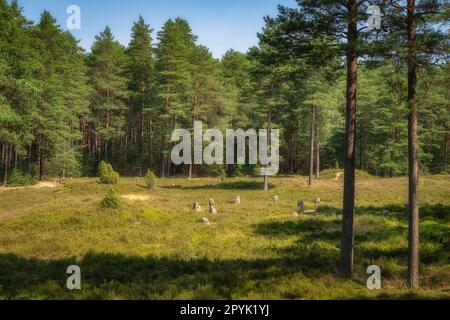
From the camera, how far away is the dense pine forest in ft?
124

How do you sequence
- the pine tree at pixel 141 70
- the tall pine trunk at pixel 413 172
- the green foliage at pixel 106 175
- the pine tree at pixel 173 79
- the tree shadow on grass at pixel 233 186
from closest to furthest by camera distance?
the tall pine trunk at pixel 413 172 → the green foliage at pixel 106 175 → the tree shadow on grass at pixel 233 186 → the pine tree at pixel 173 79 → the pine tree at pixel 141 70

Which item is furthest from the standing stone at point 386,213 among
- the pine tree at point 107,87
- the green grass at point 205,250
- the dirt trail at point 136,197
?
the pine tree at point 107,87

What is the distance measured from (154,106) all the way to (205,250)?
37.6 meters

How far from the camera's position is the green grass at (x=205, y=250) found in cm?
1130

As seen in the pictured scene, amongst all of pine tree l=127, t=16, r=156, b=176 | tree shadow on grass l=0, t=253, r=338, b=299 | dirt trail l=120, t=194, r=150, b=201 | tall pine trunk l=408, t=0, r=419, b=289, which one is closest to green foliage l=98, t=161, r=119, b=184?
dirt trail l=120, t=194, r=150, b=201

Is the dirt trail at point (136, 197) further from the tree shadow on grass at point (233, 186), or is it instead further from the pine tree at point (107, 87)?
the pine tree at point (107, 87)

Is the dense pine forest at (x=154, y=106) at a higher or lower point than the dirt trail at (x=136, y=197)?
higher

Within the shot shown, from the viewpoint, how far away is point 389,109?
51625 millimetres

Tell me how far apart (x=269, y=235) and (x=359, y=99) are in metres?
38.7

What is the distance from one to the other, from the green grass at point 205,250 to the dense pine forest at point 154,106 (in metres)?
10.6

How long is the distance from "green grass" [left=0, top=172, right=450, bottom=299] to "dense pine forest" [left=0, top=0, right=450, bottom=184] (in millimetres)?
10585

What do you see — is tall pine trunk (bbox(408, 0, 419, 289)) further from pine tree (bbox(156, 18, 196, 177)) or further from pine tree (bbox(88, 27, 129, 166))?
pine tree (bbox(88, 27, 129, 166))

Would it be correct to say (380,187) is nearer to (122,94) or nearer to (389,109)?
(389,109)

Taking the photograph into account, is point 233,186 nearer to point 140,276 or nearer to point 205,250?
point 205,250
